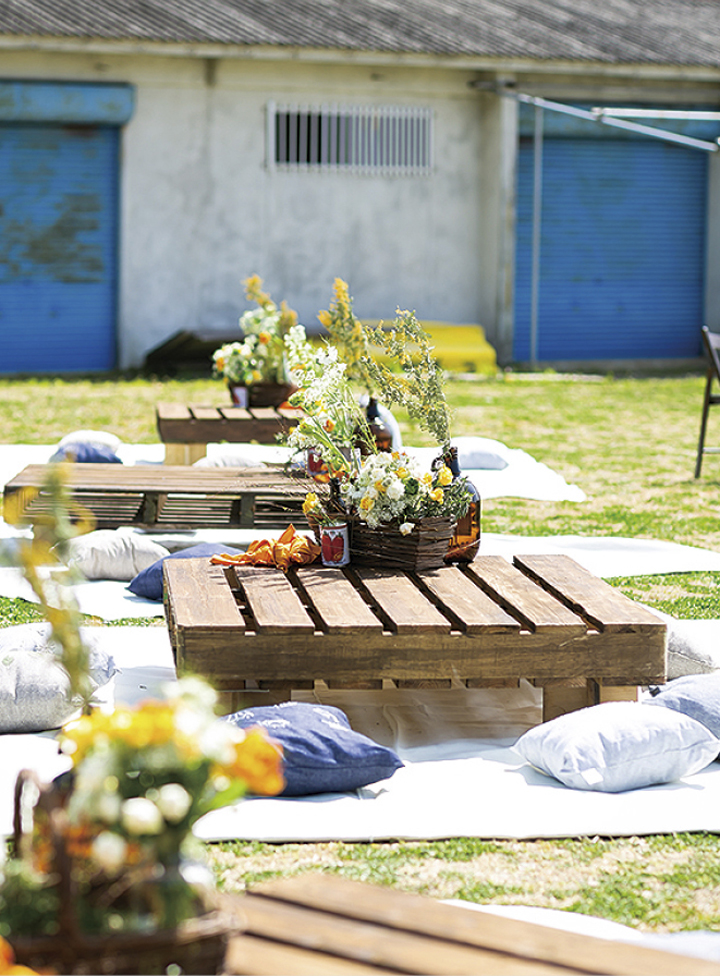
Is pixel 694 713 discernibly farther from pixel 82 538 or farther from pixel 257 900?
pixel 82 538

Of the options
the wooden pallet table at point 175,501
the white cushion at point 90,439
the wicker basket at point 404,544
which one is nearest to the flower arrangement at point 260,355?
the white cushion at point 90,439

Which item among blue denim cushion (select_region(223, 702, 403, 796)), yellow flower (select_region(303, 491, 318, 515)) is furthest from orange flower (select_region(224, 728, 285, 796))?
yellow flower (select_region(303, 491, 318, 515))

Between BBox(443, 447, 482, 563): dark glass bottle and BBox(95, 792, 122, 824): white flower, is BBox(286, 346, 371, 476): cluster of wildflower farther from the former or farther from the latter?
BBox(95, 792, 122, 824): white flower

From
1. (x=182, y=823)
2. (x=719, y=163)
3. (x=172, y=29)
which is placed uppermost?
(x=172, y=29)

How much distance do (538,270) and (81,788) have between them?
1579 cm

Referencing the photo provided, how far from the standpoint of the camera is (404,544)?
164 inches

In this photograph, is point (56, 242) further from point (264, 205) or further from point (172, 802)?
point (172, 802)

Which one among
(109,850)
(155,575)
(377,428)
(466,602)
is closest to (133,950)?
(109,850)

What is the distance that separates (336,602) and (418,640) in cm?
32

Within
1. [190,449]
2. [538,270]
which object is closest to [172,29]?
[538,270]

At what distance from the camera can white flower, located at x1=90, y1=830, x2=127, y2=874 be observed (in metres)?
1.59

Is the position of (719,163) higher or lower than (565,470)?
higher

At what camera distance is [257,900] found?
1.99 metres

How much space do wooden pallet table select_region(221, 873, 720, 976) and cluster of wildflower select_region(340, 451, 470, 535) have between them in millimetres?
2131
